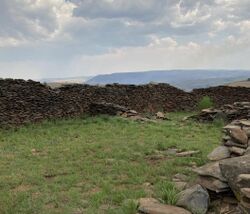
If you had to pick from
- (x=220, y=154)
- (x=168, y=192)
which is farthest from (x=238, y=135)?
(x=168, y=192)

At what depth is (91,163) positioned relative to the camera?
417 inches

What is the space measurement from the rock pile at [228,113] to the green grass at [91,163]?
5.90ft

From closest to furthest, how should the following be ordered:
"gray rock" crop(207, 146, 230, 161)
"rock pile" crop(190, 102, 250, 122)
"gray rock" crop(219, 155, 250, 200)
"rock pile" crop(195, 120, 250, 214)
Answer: "rock pile" crop(195, 120, 250, 214)
"gray rock" crop(219, 155, 250, 200)
"gray rock" crop(207, 146, 230, 161)
"rock pile" crop(190, 102, 250, 122)

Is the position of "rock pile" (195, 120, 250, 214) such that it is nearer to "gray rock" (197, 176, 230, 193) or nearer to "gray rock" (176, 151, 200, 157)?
"gray rock" (197, 176, 230, 193)

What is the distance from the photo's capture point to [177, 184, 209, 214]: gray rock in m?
6.73

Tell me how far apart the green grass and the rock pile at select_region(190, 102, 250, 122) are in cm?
180

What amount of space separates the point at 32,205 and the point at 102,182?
1.71 meters

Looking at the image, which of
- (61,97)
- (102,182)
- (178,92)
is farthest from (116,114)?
(102,182)

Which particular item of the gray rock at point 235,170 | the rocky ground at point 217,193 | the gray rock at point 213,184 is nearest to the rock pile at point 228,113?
the rocky ground at point 217,193

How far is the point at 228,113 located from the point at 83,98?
653cm

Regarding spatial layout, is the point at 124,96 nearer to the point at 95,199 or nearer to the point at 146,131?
the point at 146,131

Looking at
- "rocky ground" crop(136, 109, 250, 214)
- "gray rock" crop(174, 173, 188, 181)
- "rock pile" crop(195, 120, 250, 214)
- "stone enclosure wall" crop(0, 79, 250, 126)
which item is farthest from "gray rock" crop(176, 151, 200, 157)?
"stone enclosure wall" crop(0, 79, 250, 126)

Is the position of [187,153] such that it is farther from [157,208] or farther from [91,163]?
[157,208]

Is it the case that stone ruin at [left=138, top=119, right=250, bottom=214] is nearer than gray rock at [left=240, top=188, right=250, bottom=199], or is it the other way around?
gray rock at [left=240, top=188, right=250, bottom=199]
